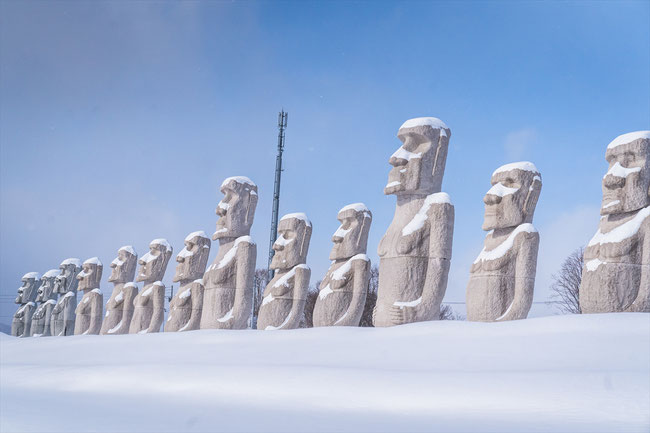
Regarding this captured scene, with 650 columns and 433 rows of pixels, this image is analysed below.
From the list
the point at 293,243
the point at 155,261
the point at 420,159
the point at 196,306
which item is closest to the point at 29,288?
the point at 155,261

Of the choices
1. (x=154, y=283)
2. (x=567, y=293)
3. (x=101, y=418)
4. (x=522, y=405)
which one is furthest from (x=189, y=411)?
(x=567, y=293)

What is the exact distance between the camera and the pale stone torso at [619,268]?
22.8ft

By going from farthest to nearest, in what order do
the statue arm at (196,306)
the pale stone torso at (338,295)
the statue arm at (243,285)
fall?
the statue arm at (196,306) → the statue arm at (243,285) → the pale stone torso at (338,295)

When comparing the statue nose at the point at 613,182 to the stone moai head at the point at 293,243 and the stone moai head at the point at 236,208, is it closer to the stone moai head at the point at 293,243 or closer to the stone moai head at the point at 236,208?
the stone moai head at the point at 293,243

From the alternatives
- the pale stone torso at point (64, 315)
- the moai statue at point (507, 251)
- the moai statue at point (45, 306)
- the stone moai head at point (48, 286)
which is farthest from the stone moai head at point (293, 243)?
the stone moai head at point (48, 286)

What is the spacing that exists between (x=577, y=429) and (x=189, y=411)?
278 cm

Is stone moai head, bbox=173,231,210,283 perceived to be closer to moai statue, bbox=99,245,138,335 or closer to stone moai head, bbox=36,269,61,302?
moai statue, bbox=99,245,138,335

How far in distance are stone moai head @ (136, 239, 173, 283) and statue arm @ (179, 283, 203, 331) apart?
1728 mm

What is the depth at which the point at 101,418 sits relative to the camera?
5086 mm

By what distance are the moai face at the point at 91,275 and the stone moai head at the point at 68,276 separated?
3.25 ft

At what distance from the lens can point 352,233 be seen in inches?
405

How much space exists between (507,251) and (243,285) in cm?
496

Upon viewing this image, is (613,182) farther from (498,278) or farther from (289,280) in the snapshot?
(289,280)

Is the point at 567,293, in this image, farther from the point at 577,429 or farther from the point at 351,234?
the point at 577,429
